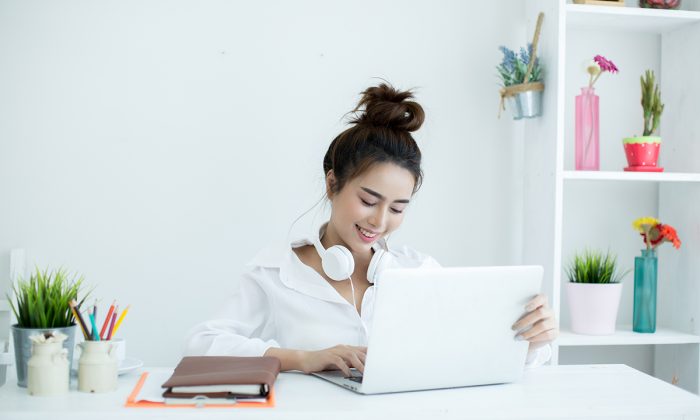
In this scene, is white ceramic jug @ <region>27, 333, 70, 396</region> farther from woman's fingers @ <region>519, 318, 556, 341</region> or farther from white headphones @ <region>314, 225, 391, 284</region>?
woman's fingers @ <region>519, 318, 556, 341</region>

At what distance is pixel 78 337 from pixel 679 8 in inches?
98.3

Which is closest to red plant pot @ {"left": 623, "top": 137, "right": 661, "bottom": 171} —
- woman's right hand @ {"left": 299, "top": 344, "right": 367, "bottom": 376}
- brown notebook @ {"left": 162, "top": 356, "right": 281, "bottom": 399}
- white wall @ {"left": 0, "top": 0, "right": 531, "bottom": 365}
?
white wall @ {"left": 0, "top": 0, "right": 531, "bottom": 365}

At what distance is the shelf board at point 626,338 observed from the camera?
8.45 feet

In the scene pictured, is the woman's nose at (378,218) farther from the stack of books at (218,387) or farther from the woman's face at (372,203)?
the stack of books at (218,387)

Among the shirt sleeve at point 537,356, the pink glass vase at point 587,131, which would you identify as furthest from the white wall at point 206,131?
the shirt sleeve at point 537,356

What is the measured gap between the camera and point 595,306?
8.58ft

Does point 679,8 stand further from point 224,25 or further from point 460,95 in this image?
point 224,25

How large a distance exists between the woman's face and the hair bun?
0.13 metres

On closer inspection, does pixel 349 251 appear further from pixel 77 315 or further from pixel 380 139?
pixel 77 315

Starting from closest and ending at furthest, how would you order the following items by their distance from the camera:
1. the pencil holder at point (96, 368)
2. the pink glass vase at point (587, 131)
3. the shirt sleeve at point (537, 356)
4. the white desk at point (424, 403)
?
1. the white desk at point (424, 403)
2. the pencil holder at point (96, 368)
3. the shirt sleeve at point (537, 356)
4. the pink glass vase at point (587, 131)

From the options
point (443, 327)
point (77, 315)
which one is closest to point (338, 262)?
point (443, 327)

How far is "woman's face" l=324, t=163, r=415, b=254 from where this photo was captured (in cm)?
191

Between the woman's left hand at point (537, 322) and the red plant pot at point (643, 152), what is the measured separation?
1.32 m

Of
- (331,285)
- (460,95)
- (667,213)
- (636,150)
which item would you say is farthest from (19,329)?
(667,213)
